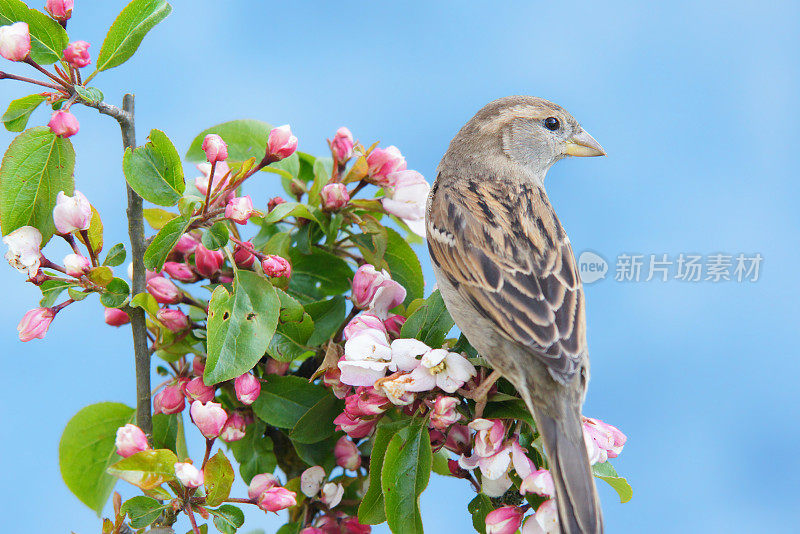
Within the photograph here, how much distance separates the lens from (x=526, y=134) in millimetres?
2293

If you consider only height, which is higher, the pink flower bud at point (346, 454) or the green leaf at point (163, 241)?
the green leaf at point (163, 241)

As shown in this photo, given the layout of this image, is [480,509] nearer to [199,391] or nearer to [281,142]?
[199,391]

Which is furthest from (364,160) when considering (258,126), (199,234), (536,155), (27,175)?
(27,175)

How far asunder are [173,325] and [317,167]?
0.62 meters

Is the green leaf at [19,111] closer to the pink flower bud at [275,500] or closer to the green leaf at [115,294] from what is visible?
the green leaf at [115,294]

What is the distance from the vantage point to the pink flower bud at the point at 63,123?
1639 millimetres

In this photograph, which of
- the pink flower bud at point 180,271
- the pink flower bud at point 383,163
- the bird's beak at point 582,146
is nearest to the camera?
the pink flower bud at point 180,271

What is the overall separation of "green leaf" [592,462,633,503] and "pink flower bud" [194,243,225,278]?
105cm

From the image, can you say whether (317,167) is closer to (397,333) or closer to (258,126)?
(258,126)

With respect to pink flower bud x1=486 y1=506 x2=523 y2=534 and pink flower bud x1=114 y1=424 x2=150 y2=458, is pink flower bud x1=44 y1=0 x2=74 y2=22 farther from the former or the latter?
pink flower bud x1=486 y1=506 x2=523 y2=534

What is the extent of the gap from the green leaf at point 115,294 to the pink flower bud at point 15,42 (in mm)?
537

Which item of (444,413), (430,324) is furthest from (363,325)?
(444,413)

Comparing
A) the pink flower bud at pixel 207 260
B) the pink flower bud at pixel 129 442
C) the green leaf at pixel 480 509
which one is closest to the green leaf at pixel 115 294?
the pink flower bud at pixel 207 260

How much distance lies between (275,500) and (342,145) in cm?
96
